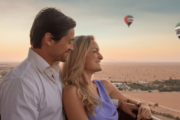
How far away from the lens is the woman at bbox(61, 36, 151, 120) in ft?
6.12

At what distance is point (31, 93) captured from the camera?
143cm

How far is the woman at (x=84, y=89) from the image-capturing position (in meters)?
1.87

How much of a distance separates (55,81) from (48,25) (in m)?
0.51

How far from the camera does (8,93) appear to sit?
4.48 ft

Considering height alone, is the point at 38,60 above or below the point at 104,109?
above

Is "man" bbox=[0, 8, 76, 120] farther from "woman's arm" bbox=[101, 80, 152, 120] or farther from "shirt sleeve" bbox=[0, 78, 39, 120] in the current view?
"woman's arm" bbox=[101, 80, 152, 120]

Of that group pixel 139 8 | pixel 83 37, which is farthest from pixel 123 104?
pixel 139 8

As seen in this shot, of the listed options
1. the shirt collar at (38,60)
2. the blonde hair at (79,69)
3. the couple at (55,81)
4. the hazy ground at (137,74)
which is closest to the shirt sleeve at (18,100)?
the couple at (55,81)

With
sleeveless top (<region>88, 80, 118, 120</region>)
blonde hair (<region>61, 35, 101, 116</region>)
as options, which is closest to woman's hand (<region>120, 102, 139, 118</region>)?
sleeveless top (<region>88, 80, 118, 120</region>)

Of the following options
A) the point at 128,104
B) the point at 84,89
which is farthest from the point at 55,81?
the point at 128,104

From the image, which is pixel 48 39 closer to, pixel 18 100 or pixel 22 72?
pixel 22 72

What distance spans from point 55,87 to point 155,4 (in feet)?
334

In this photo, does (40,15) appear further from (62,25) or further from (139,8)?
(139,8)

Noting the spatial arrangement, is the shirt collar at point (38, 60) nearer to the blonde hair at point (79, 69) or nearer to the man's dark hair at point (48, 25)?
the man's dark hair at point (48, 25)
